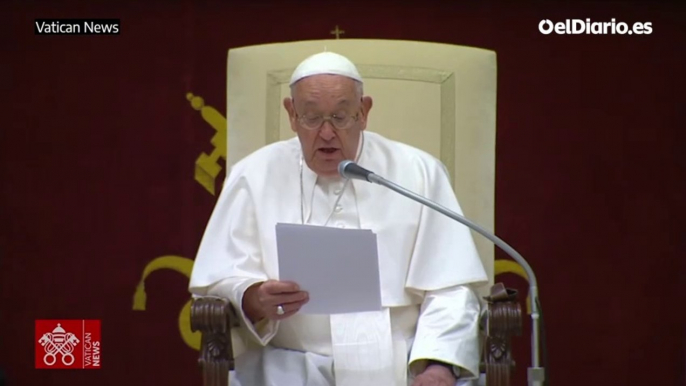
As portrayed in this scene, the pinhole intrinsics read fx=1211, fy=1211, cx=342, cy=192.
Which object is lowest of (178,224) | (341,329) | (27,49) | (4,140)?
(341,329)

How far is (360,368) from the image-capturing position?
11.3 ft

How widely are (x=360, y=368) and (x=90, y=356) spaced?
1.65 m

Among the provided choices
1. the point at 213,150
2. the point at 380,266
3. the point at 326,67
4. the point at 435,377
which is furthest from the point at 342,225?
the point at 213,150

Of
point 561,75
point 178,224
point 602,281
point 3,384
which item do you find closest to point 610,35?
point 561,75

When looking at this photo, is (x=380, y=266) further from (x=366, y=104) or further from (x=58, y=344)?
(x=58, y=344)

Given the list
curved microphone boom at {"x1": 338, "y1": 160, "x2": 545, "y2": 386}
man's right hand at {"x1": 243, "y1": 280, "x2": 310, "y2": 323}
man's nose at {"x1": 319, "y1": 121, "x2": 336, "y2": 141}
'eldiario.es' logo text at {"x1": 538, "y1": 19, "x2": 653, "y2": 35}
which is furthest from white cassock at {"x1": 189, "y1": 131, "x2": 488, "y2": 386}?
'eldiario.es' logo text at {"x1": 538, "y1": 19, "x2": 653, "y2": 35}

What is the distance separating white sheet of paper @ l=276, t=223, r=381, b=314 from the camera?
3119 mm

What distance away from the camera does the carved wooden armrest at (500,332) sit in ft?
10.3

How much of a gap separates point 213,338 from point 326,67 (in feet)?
2.97

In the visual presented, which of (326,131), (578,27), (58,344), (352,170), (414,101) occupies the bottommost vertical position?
(58,344)

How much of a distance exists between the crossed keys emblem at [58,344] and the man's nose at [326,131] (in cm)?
170

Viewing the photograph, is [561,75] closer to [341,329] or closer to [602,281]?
[602,281]

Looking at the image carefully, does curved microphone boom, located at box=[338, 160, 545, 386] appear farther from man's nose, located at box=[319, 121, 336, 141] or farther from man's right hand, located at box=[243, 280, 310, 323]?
man's nose, located at box=[319, 121, 336, 141]

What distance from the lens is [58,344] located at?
4.70 m
